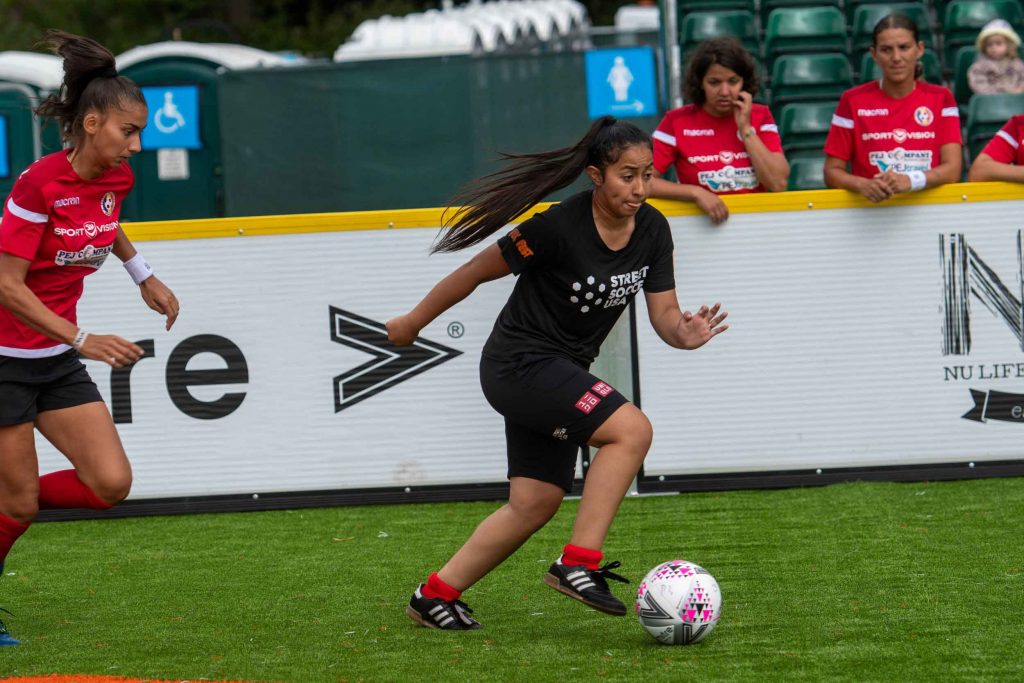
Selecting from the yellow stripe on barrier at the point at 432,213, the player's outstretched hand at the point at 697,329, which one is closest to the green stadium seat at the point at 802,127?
the yellow stripe on barrier at the point at 432,213

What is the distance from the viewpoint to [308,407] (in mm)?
7746

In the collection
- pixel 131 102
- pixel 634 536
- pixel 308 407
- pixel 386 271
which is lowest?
pixel 634 536

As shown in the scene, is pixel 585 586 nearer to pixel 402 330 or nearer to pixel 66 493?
pixel 402 330

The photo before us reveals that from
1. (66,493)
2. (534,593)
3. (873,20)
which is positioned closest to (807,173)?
(873,20)

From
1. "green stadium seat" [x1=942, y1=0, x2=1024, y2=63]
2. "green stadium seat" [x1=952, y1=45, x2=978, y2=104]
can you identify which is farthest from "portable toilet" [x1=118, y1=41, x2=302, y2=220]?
"green stadium seat" [x1=952, y1=45, x2=978, y2=104]

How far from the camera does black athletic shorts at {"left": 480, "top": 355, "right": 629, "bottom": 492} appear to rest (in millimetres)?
5031

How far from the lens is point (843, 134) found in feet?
25.9

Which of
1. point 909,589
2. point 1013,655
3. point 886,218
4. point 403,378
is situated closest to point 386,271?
point 403,378

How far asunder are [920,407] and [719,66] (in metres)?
1.98

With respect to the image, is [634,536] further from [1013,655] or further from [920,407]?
[1013,655]

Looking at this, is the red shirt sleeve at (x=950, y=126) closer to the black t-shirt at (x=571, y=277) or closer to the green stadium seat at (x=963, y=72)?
the black t-shirt at (x=571, y=277)

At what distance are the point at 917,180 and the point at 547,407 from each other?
3.19m

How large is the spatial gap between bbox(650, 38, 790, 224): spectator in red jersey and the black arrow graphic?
138 centimetres

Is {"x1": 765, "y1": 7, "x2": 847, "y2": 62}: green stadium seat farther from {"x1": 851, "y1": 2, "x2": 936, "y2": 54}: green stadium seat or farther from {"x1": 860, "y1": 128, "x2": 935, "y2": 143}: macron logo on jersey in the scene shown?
{"x1": 860, "y1": 128, "x2": 935, "y2": 143}: macron logo on jersey
